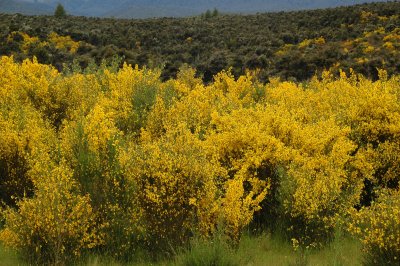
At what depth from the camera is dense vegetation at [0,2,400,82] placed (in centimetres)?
3000

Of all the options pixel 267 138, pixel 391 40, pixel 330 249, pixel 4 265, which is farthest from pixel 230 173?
pixel 391 40

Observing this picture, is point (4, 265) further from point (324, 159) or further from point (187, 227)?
point (324, 159)

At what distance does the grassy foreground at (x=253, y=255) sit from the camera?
18.3 feet

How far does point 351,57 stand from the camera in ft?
99.3

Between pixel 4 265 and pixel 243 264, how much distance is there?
3129mm

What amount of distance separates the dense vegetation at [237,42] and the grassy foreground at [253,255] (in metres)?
20.7

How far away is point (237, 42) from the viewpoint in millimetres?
38000

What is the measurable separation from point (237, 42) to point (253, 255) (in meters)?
33.1

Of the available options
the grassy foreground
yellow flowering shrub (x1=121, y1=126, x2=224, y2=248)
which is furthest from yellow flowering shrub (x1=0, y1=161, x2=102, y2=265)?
yellow flowering shrub (x1=121, y1=126, x2=224, y2=248)

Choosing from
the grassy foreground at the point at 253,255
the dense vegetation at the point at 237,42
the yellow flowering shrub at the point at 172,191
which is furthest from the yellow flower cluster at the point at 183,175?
the dense vegetation at the point at 237,42

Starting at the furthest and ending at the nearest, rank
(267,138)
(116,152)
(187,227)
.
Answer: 1. (267,138)
2. (116,152)
3. (187,227)

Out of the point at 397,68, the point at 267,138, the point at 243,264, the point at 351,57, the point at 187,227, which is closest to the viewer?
the point at 243,264

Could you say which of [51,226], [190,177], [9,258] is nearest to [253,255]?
[190,177]

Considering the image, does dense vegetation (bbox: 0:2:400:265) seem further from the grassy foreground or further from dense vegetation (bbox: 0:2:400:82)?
dense vegetation (bbox: 0:2:400:82)
